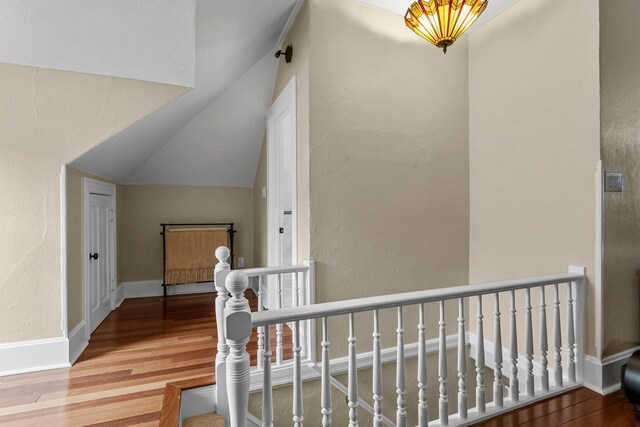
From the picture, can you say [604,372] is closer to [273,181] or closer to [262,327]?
[262,327]

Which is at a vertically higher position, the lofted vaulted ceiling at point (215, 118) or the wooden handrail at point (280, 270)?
the lofted vaulted ceiling at point (215, 118)

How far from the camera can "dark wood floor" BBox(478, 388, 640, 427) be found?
66.9 inches

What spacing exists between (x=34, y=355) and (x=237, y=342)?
1.96 metres

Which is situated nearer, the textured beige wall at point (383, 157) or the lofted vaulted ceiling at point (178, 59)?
the lofted vaulted ceiling at point (178, 59)

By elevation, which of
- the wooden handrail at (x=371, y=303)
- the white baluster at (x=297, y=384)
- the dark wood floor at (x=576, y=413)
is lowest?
the dark wood floor at (x=576, y=413)

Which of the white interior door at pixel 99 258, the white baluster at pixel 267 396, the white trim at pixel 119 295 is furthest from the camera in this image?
the white trim at pixel 119 295

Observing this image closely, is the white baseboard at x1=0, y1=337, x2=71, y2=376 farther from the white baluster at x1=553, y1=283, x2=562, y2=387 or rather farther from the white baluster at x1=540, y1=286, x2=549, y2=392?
the white baluster at x1=553, y1=283, x2=562, y2=387

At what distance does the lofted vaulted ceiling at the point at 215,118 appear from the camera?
229 cm

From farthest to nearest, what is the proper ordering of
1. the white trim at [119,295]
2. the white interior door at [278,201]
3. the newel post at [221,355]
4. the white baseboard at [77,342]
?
1. the white trim at [119,295]
2. the white interior door at [278,201]
3. the white baseboard at [77,342]
4. the newel post at [221,355]

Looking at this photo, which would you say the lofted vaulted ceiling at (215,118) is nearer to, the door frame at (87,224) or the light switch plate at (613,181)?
the door frame at (87,224)

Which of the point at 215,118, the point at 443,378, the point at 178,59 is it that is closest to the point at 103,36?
the point at 178,59

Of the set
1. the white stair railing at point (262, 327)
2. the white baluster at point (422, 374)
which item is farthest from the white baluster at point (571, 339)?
the white stair railing at point (262, 327)

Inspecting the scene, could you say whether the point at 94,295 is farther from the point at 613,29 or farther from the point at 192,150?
the point at 613,29

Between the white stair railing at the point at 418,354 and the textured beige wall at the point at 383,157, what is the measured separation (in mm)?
747
